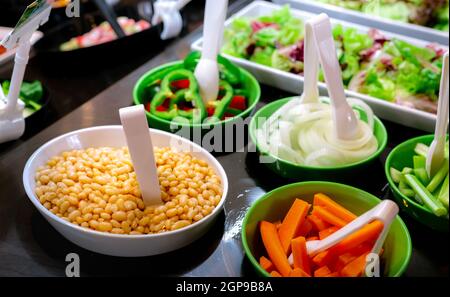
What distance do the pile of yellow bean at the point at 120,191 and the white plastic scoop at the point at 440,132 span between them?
0.51 meters

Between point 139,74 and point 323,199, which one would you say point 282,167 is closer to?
point 323,199

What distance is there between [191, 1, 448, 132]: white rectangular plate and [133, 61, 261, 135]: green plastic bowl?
0.10m

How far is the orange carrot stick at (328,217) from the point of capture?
49.2 inches

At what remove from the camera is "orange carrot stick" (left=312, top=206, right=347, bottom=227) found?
1.25m

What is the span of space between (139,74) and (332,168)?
2.93 ft

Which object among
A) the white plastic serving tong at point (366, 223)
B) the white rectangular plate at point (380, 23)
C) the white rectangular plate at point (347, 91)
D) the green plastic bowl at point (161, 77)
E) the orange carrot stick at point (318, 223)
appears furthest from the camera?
the white rectangular plate at point (380, 23)

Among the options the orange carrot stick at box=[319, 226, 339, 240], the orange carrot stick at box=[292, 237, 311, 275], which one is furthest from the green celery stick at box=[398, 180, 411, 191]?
the orange carrot stick at box=[292, 237, 311, 275]

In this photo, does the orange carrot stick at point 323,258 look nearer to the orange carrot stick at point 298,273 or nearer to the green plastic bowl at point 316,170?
the orange carrot stick at point 298,273

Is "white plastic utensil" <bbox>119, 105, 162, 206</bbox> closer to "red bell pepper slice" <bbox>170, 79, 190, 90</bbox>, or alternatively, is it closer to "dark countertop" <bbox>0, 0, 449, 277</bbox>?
"dark countertop" <bbox>0, 0, 449, 277</bbox>

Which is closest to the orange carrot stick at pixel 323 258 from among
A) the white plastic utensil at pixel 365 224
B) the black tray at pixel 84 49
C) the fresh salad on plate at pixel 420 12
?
the white plastic utensil at pixel 365 224

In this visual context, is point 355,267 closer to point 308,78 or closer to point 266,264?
→ point 266,264

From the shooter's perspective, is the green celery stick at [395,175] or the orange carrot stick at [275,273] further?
the green celery stick at [395,175]

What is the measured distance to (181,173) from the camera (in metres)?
1.42
